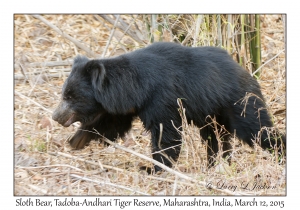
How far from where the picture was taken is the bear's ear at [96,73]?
5.66 m

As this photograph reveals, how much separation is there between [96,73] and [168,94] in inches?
30.7

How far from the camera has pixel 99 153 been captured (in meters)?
6.52

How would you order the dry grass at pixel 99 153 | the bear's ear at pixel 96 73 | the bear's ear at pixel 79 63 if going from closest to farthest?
the dry grass at pixel 99 153
the bear's ear at pixel 96 73
the bear's ear at pixel 79 63

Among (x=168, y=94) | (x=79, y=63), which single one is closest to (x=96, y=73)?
(x=79, y=63)

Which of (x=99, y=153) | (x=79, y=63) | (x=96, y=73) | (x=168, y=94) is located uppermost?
(x=79, y=63)

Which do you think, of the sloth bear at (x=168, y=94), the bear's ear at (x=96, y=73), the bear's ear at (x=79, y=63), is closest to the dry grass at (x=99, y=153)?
the sloth bear at (x=168, y=94)

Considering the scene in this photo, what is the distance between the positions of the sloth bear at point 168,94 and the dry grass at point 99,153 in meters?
0.22

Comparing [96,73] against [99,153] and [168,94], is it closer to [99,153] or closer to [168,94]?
[168,94]

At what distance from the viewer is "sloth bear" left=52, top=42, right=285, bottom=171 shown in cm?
571

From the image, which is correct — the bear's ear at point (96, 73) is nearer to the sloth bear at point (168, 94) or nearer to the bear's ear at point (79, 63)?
the sloth bear at point (168, 94)

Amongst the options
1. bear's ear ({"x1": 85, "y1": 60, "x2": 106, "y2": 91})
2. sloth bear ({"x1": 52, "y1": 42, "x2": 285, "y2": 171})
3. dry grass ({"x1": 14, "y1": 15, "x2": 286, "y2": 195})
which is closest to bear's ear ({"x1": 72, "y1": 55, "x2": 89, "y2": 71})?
sloth bear ({"x1": 52, "y1": 42, "x2": 285, "y2": 171})

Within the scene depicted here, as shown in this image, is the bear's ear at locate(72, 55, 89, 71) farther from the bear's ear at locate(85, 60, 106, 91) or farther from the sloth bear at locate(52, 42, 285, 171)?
the bear's ear at locate(85, 60, 106, 91)

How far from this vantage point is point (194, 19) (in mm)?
7191
